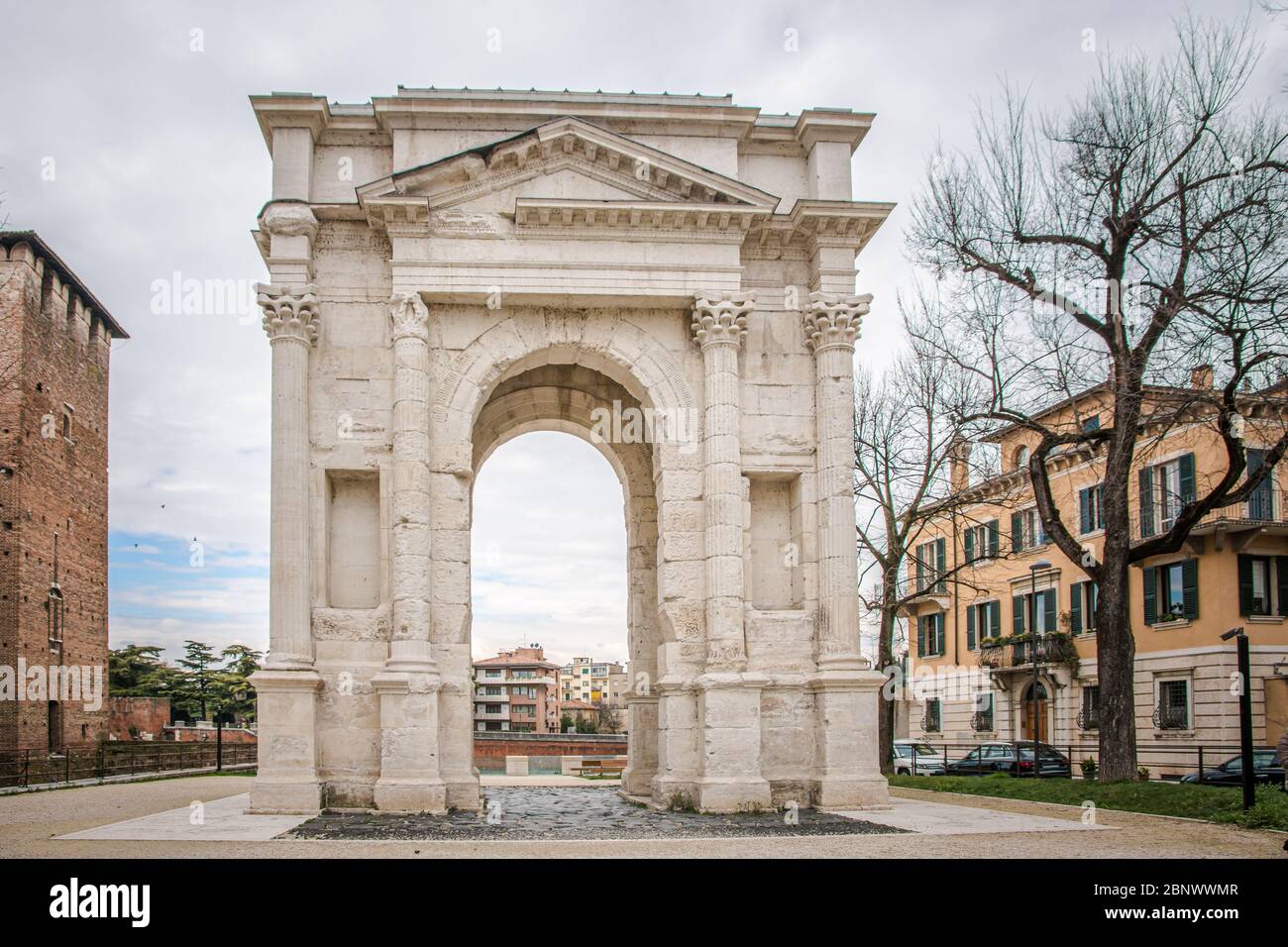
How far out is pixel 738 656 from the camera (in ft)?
59.6

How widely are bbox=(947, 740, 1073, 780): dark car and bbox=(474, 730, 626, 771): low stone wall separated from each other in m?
12.7

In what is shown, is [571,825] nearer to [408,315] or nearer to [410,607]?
[410,607]

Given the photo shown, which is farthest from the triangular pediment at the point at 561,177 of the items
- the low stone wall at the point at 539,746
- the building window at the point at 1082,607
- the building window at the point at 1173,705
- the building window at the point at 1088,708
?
the building window at the point at 1088,708

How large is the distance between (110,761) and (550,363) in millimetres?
20064

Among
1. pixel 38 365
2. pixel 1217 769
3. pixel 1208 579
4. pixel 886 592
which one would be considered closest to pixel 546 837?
pixel 886 592

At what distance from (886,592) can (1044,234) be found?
9.37 metres

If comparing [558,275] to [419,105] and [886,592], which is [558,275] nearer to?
[419,105]

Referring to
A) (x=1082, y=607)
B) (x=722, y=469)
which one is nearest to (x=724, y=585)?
(x=722, y=469)

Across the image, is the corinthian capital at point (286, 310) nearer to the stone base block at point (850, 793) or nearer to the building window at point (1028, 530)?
the stone base block at point (850, 793)

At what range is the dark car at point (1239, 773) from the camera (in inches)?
1048

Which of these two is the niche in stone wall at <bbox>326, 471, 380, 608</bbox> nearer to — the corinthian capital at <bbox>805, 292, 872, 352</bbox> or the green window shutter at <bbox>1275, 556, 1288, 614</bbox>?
the corinthian capital at <bbox>805, 292, 872, 352</bbox>

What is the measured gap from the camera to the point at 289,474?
720 inches

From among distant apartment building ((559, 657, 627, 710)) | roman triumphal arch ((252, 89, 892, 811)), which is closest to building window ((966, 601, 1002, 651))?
roman triumphal arch ((252, 89, 892, 811))

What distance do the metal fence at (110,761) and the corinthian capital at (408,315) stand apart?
11984 mm
